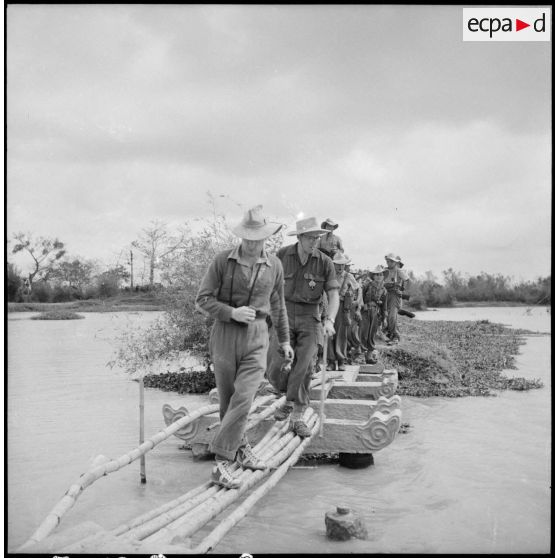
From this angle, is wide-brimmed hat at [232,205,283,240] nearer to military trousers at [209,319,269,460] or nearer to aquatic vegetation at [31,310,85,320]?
military trousers at [209,319,269,460]

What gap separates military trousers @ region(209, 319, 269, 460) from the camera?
4.88m

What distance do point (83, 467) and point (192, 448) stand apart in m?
1.10

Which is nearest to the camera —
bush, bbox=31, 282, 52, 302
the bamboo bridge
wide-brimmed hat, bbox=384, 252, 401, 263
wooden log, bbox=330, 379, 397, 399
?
the bamboo bridge

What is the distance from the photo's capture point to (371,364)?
1193cm

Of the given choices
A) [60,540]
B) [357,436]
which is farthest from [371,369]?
[60,540]

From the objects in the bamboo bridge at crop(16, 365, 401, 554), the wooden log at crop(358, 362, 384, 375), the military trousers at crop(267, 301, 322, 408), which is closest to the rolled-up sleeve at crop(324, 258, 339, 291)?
the military trousers at crop(267, 301, 322, 408)

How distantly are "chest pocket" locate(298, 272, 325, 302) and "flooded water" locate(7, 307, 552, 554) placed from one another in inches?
67.2

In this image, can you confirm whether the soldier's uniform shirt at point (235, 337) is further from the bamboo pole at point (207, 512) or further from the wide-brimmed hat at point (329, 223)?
the wide-brimmed hat at point (329, 223)

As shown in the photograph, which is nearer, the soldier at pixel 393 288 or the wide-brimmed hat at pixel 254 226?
the wide-brimmed hat at pixel 254 226

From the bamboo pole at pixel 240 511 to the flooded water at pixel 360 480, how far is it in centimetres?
39

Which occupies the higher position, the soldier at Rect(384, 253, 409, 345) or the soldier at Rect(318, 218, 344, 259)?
the soldier at Rect(318, 218, 344, 259)

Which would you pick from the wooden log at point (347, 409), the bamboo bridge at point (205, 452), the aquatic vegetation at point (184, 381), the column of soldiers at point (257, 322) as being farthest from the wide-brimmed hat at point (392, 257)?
the column of soldiers at point (257, 322)

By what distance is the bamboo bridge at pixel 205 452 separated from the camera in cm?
343

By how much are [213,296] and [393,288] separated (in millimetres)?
10279
